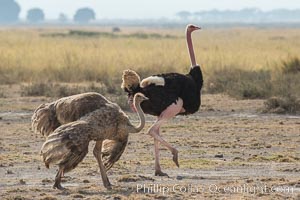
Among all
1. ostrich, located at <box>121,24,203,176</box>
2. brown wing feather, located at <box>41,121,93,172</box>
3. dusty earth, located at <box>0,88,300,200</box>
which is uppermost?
ostrich, located at <box>121,24,203,176</box>

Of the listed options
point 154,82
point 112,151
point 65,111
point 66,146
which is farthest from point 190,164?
point 66,146

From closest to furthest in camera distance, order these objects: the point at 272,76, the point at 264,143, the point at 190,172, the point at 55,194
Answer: the point at 55,194
the point at 190,172
the point at 264,143
the point at 272,76

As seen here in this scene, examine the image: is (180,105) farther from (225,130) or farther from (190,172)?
(225,130)

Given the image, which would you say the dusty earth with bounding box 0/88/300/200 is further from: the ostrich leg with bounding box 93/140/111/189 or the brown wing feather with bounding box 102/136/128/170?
the brown wing feather with bounding box 102/136/128/170

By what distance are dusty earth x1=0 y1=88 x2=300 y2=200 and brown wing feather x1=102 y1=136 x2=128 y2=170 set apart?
0.25m

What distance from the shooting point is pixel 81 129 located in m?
7.95

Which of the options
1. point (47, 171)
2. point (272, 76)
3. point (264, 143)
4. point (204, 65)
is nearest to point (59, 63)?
point (204, 65)

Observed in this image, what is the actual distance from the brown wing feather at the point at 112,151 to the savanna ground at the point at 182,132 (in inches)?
10.1

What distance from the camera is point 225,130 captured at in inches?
539

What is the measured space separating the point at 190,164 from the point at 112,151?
6.16ft

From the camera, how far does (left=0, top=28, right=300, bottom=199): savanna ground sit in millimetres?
8594

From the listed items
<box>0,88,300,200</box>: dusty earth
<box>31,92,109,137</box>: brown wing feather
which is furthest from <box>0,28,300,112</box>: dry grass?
<box>31,92,109,137</box>: brown wing feather

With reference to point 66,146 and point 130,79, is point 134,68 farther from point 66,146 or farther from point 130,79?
point 66,146

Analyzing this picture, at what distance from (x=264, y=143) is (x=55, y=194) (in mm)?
4716
